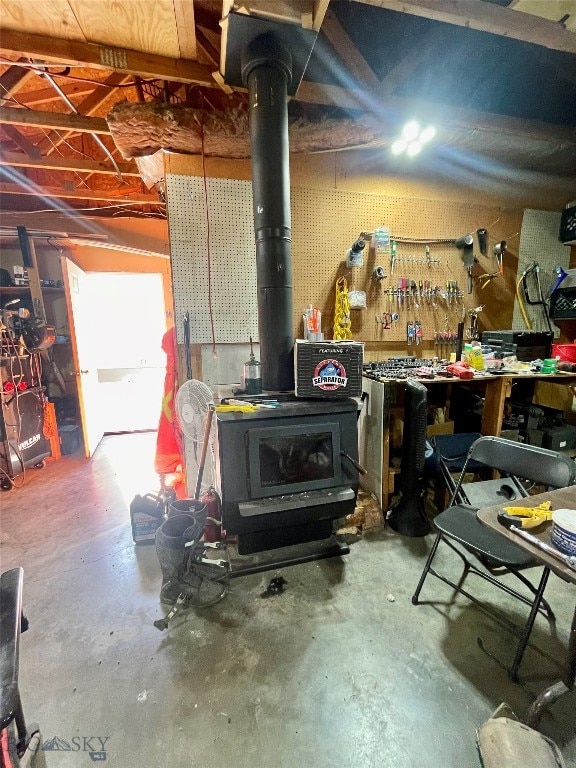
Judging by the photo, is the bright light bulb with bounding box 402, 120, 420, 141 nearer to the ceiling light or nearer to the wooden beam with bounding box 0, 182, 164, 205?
the ceiling light

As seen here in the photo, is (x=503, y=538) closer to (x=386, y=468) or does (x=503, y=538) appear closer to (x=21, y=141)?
(x=386, y=468)

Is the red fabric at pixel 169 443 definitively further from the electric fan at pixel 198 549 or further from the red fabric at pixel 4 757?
the red fabric at pixel 4 757

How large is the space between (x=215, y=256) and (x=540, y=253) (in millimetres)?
2815

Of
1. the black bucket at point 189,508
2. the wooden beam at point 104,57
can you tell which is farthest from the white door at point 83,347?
the black bucket at point 189,508

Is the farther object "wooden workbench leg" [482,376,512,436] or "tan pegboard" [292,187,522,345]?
"tan pegboard" [292,187,522,345]

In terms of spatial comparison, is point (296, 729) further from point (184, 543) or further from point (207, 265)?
point (207, 265)

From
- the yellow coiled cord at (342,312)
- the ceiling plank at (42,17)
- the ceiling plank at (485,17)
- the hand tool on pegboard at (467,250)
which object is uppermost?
the ceiling plank at (42,17)

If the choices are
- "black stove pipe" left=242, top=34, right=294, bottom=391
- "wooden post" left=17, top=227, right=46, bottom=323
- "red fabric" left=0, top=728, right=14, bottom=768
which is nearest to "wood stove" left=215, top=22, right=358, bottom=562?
"black stove pipe" left=242, top=34, right=294, bottom=391

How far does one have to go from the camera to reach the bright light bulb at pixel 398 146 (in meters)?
2.26

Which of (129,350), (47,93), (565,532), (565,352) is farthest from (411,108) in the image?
(129,350)

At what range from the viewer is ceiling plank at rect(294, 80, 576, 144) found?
82.7 inches

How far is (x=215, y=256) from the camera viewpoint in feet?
7.60

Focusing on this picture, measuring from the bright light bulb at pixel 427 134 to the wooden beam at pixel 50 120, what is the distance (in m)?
2.13

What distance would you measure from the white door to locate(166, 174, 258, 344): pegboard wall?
1.79 metres
